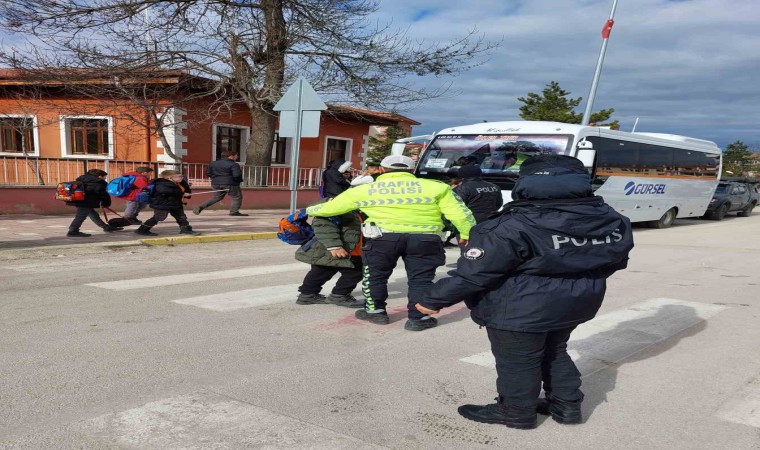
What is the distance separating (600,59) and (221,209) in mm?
13976

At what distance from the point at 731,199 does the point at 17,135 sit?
26077 mm

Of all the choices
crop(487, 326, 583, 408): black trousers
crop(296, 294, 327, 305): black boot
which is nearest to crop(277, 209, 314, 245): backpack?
crop(296, 294, 327, 305): black boot

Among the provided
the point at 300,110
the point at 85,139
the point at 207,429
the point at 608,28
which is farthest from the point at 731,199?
the point at 85,139

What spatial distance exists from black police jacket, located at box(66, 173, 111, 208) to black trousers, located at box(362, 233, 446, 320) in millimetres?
6648

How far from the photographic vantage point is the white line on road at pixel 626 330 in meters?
4.28

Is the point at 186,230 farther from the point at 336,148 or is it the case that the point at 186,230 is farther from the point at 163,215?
the point at 336,148

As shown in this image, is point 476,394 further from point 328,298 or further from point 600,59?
point 600,59

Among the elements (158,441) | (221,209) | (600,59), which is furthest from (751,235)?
(158,441)

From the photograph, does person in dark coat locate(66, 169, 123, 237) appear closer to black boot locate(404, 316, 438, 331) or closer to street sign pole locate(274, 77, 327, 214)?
street sign pole locate(274, 77, 327, 214)

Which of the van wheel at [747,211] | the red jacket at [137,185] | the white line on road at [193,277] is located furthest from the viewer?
the van wheel at [747,211]

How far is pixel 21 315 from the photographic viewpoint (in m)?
5.00

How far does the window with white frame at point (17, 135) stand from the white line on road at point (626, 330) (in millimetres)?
18199

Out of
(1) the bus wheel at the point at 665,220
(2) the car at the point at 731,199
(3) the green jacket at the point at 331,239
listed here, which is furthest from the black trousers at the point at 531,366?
(2) the car at the point at 731,199

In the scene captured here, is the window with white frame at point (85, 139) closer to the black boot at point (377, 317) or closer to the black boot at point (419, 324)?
the black boot at point (377, 317)
